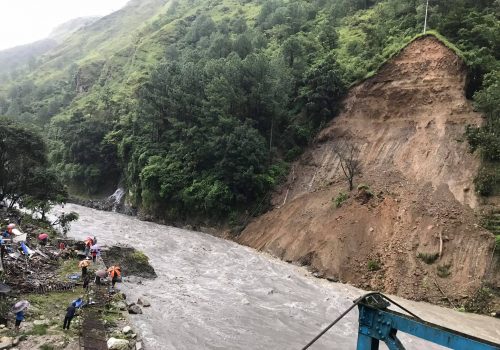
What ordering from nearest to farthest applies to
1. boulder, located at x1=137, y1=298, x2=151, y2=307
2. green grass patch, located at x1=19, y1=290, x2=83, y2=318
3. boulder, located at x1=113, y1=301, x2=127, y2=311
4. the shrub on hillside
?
green grass patch, located at x1=19, y1=290, x2=83, y2=318 → boulder, located at x1=113, y1=301, x2=127, y2=311 → boulder, located at x1=137, y1=298, x2=151, y2=307 → the shrub on hillside

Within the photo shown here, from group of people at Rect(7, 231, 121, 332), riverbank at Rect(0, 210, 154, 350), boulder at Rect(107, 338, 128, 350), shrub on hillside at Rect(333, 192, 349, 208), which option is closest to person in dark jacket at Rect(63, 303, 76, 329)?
group of people at Rect(7, 231, 121, 332)

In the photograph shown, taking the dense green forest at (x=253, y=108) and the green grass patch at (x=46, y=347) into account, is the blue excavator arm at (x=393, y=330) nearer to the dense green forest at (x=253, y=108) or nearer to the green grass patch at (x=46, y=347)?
the green grass patch at (x=46, y=347)

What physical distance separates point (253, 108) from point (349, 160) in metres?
14.6

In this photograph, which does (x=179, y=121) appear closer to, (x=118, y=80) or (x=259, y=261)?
(x=259, y=261)

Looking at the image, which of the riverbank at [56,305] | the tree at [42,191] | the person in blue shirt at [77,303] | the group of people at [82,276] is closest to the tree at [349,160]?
the riverbank at [56,305]

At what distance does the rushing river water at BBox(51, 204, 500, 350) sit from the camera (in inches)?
714

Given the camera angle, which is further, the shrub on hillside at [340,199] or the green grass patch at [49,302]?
the shrub on hillside at [340,199]

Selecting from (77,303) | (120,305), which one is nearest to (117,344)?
(77,303)

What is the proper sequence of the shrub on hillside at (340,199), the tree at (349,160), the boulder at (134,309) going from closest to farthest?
the boulder at (134,309) < the shrub on hillside at (340,199) < the tree at (349,160)

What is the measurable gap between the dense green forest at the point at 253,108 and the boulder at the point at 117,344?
23.9 metres

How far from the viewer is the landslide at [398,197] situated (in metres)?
26.5

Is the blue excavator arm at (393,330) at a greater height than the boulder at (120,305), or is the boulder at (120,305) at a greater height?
the blue excavator arm at (393,330)

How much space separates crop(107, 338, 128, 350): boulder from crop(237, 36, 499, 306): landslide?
1692 cm

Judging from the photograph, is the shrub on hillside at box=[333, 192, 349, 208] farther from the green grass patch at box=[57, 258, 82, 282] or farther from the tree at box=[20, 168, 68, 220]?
the tree at box=[20, 168, 68, 220]
